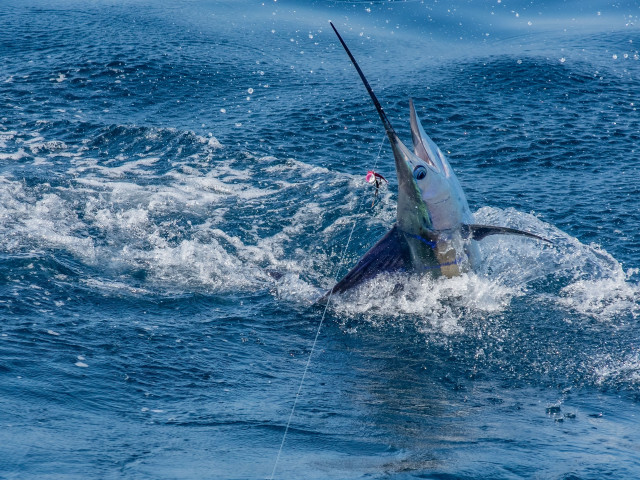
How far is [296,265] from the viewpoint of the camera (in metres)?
11.4

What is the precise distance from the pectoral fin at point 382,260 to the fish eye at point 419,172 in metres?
0.93

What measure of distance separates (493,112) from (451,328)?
32.3 feet

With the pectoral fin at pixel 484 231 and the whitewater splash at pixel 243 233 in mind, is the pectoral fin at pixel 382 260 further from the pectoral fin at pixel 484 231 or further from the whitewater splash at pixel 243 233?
the pectoral fin at pixel 484 231

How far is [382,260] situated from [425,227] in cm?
71

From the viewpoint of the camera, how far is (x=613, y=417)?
23.0 ft

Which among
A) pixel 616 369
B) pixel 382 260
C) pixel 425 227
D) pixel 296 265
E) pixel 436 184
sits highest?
pixel 436 184

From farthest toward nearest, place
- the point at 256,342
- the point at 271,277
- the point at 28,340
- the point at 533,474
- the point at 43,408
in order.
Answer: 1. the point at 271,277
2. the point at 256,342
3. the point at 28,340
4. the point at 43,408
5. the point at 533,474

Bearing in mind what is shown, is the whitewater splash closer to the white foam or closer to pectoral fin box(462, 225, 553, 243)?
pectoral fin box(462, 225, 553, 243)

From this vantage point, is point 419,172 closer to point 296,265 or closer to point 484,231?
point 484,231

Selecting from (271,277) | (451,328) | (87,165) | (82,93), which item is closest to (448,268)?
(451,328)

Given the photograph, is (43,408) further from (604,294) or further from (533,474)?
(604,294)

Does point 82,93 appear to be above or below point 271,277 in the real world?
above

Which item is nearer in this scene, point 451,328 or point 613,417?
point 613,417

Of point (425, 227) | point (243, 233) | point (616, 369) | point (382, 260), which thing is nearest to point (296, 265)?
point (243, 233)
